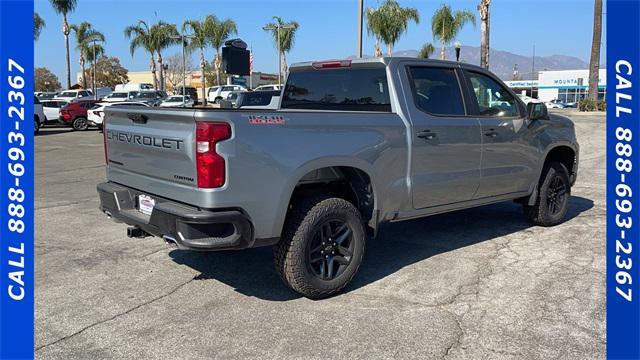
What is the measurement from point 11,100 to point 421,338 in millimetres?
2803

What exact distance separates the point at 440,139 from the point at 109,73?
89.5 metres

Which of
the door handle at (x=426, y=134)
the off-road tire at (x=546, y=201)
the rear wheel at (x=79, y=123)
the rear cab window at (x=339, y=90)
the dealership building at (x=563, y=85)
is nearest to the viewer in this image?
the door handle at (x=426, y=134)

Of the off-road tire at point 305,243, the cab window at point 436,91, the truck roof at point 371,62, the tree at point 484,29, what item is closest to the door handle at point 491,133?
the cab window at point 436,91

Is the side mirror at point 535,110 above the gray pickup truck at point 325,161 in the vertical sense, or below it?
above

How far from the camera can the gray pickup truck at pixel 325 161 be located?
3648mm

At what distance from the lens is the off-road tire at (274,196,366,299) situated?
13.2 feet

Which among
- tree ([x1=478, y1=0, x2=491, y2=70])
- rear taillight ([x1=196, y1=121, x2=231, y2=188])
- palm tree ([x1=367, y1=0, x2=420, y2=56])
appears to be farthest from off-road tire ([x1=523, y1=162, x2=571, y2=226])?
palm tree ([x1=367, y1=0, x2=420, y2=56])

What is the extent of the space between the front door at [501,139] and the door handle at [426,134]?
0.79m

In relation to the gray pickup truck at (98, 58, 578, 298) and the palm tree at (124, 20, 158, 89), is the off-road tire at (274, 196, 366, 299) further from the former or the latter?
the palm tree at (124, 20, 158, 89)

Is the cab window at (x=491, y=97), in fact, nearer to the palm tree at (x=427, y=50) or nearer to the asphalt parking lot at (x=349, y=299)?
the asphalt parking lot at (x=349, y=299)

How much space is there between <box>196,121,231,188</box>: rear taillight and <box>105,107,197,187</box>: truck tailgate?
2.6 inches

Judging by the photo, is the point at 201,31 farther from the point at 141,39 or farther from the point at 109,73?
the point at 109,73

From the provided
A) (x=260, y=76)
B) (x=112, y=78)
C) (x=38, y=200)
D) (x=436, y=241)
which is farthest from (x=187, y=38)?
(x=436, y=241)

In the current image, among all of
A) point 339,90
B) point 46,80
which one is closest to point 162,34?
point 46,80
